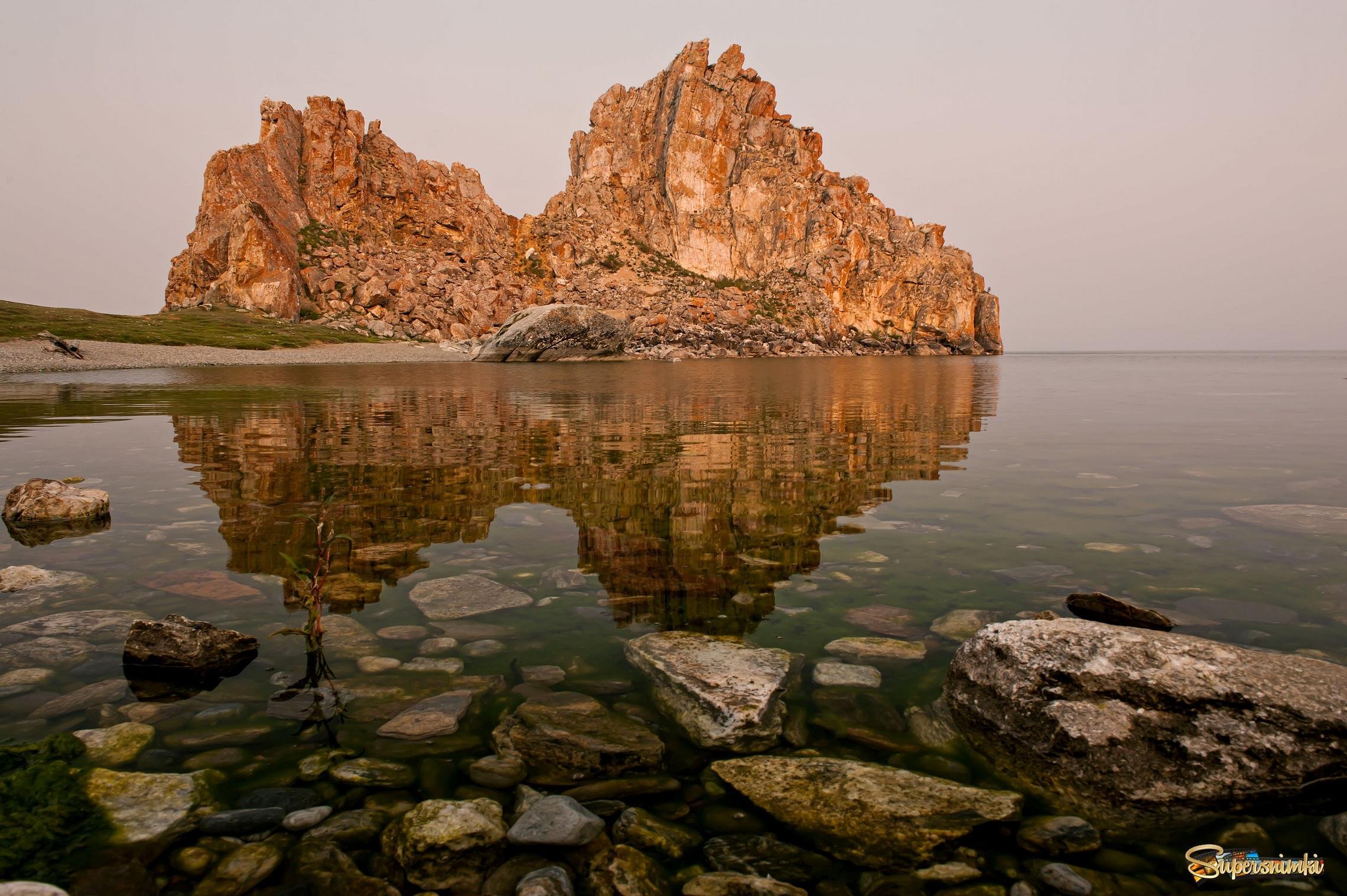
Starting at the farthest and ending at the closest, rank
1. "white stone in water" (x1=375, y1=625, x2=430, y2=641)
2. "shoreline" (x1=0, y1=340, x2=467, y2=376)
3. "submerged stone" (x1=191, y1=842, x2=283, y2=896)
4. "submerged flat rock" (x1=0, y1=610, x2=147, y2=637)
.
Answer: "shoreline" (x1=0, y1=340, x2=467, y2=376)
"white stone in water" (x1=375, y1=625, x2=430, y2=641)
"submerged flat rock" (x1=0, y1=610, x2=147, y2=637)
"submerged stone" (x1=191, y1=842, x2=283, y2=896)

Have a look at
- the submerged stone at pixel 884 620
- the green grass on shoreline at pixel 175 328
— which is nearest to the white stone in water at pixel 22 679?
the submerged stone at pixel 884 620

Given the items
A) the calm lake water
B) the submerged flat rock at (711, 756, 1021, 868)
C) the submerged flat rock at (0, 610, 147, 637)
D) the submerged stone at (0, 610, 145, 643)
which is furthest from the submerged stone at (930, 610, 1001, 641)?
the submerged flat rock at (0, 610, 147, 637)

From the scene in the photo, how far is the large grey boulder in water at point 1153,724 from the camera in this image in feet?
10.6

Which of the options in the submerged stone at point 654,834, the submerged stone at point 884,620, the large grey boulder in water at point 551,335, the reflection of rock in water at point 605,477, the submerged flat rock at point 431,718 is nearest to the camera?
the submerged stone at point 654,834

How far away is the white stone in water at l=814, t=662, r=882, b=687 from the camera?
4.30 meters

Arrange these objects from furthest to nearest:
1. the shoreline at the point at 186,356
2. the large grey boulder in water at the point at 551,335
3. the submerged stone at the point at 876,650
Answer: the large grey boulder in water at the point at 551,335, the shoreline at the point at 186,356, the submerged stone at the point at 876,650

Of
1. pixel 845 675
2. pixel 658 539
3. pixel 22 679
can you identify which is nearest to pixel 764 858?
pixel 845 675

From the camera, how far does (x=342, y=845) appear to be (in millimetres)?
2863

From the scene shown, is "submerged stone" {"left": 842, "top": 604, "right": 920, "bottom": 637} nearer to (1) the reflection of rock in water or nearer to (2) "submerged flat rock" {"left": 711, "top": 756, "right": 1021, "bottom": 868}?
(1) the reflection of rock in water

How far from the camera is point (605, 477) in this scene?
35.0 ft

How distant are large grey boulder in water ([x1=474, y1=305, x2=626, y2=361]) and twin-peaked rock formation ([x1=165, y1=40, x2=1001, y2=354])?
21.8m

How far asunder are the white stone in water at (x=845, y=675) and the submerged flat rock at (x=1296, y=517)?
6.45 meters

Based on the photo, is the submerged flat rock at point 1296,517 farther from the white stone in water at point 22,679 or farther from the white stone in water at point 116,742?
the white stone in water at point 22,679

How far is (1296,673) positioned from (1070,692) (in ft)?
3.99
